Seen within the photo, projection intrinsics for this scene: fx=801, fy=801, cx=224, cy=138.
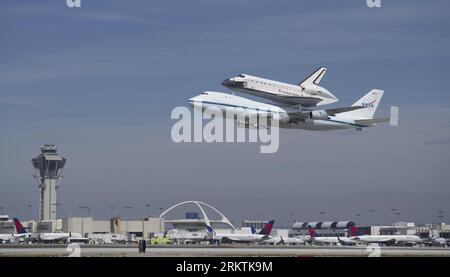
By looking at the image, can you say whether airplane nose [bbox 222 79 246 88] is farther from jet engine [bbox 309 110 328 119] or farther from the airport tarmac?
the airport tarmac

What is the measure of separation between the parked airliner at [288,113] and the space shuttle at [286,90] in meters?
1.42

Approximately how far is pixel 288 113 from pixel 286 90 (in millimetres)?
3449

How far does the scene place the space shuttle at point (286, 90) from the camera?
11631 centimetres

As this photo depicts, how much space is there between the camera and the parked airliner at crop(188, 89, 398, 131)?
115 metres

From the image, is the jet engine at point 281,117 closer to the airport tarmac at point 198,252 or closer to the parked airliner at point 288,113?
the parked airliner at point 288,113

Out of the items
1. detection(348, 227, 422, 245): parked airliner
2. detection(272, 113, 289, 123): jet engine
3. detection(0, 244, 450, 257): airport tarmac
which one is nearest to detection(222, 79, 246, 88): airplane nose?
detection(272, 113, 289, 123): jet engine

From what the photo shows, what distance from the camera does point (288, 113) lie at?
393 feet

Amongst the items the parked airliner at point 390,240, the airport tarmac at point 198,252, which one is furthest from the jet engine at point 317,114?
the parked airliner at point 390,240
